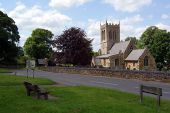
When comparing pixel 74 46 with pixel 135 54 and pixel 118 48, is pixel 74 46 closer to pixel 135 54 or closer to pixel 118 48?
pixel 135 54

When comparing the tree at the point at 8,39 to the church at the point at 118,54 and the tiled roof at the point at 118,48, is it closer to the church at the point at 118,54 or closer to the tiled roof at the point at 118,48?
the church at the point at 118,54

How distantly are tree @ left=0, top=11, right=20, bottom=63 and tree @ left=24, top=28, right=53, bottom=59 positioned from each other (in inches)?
596

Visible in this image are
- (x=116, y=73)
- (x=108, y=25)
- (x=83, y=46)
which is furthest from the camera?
(x=108, y=25)

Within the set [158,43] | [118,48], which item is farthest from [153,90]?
[118,48]

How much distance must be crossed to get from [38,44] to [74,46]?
148 ft

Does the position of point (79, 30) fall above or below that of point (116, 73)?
above

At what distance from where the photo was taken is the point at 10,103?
15.9m

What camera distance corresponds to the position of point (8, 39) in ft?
308

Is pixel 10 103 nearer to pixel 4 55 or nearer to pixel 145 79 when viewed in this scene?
pixel 145 79

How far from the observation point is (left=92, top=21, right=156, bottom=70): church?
91.4 meters

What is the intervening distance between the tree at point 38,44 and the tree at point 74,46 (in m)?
40.5

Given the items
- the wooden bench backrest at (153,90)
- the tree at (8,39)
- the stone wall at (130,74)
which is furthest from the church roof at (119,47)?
the wooden bench backrest at (153,90)

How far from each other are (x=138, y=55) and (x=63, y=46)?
1023 inches

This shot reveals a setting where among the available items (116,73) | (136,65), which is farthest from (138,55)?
(116,73)
